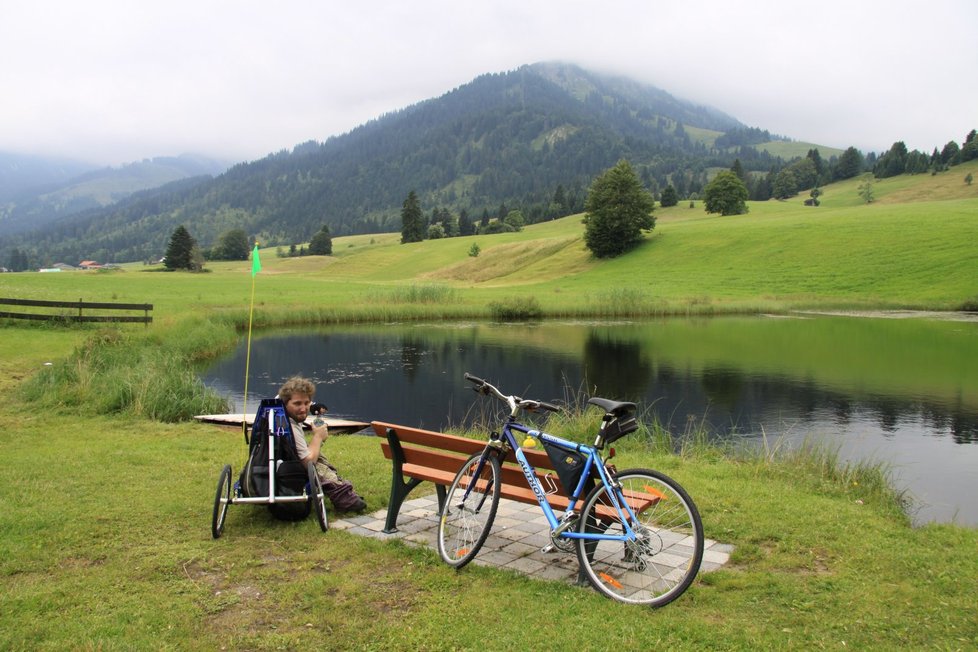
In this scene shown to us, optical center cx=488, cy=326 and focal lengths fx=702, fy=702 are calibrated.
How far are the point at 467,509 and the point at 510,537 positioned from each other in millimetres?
801

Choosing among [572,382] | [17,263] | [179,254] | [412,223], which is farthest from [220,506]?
[17,263]

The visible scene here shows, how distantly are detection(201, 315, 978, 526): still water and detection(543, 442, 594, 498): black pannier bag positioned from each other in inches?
257

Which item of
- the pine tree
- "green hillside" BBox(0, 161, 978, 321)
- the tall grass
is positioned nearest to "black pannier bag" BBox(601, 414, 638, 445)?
the tall grass

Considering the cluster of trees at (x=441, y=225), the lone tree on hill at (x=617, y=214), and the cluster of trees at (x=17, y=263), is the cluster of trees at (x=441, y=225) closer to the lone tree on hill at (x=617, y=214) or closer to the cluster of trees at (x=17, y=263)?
the lone tree on hill at (x=617, y=214)

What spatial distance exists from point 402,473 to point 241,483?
5.15 ft

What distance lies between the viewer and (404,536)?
258 inches

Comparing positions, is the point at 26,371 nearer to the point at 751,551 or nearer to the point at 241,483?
the point at 241,483

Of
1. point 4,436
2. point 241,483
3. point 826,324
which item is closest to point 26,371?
point 4,436

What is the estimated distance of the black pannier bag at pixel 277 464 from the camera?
21.9ft

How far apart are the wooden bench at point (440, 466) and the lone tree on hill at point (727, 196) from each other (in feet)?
315

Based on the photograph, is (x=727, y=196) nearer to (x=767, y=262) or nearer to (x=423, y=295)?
(x=767, y=262)

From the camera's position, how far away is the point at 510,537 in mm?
6484

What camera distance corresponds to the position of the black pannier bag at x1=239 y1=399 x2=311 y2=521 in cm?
669

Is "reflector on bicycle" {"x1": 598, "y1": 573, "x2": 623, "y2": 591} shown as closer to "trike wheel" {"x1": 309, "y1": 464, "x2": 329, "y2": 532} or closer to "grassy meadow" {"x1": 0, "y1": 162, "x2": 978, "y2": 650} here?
"grassy meadow" {"x1": 0, "y1": 162, "x2": 978, "y2": 650}
